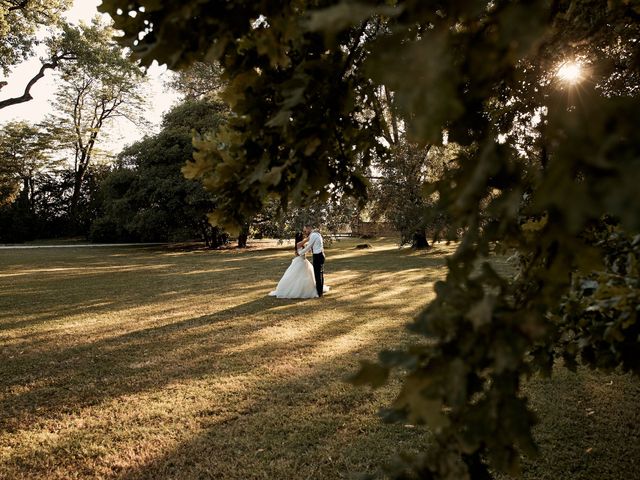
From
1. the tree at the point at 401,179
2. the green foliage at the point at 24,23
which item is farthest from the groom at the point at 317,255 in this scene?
the green foliage at the point at 24,23

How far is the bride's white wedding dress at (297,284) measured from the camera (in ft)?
38.6

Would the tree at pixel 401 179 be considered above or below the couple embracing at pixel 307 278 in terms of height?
above

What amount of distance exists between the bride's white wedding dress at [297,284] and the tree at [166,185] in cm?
1715

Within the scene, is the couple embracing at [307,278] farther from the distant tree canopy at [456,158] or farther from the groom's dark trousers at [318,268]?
the distant tree canopy at [456,158]

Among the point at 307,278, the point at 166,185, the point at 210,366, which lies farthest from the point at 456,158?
the point at 166,185

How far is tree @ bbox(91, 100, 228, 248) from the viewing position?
97.1ft

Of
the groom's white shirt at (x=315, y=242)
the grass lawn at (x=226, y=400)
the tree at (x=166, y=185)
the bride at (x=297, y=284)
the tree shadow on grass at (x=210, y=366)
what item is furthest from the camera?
the tree at (x=166, y=185)

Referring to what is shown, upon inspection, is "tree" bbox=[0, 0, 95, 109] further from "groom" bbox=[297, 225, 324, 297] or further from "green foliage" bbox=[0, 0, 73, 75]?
"groom" bbox=[297, 225, 324, 297]

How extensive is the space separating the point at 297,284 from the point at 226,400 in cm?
674

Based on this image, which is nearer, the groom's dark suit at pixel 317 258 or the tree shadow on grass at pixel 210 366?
the tree shadow on grass at pixel 210 366

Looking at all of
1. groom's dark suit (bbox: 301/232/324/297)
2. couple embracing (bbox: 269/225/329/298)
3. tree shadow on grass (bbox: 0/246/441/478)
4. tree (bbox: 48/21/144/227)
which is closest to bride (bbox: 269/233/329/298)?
couple embracing (bbox: 269/225/329/298)

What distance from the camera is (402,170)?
23.9 m

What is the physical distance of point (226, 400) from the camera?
17.0 ft

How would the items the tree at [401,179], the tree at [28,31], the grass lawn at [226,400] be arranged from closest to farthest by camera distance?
the grass lawn at [226,400]
the tree at [28,31]
the tree at [401,179]
